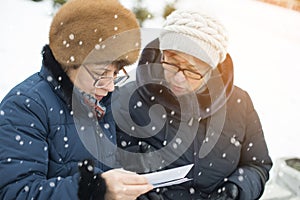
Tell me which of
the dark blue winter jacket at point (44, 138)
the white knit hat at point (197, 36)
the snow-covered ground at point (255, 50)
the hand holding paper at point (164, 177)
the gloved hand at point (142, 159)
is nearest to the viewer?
the dark blue winter jacket at point (44, 138)

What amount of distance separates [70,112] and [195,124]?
0.57 metres

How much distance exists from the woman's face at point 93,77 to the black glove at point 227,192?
0.67 m

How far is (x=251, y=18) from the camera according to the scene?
12.8 ft

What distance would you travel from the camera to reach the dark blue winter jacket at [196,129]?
1792 millimetres

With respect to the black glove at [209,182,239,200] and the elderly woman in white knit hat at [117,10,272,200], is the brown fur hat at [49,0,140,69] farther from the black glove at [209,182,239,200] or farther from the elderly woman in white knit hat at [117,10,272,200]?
the black glove at [209,182,239,200]

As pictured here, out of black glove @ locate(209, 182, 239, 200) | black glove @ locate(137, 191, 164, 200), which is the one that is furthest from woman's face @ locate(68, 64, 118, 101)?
black glove @ locate(209, 182, 239, 200)

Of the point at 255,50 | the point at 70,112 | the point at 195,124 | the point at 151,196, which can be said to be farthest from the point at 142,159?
the point at 255,50

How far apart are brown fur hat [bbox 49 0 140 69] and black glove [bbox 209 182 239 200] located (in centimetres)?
72

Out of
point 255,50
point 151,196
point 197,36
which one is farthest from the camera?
point 255,50

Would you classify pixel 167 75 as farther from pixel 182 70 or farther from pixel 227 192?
pixel 227 192

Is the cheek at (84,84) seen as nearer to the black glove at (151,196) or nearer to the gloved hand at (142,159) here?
the gloved hand at (142,159)

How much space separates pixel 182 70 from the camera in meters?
1.70

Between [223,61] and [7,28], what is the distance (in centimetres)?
145

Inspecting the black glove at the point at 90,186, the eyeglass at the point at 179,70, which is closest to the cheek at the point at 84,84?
the black glove at the point at 90,186
